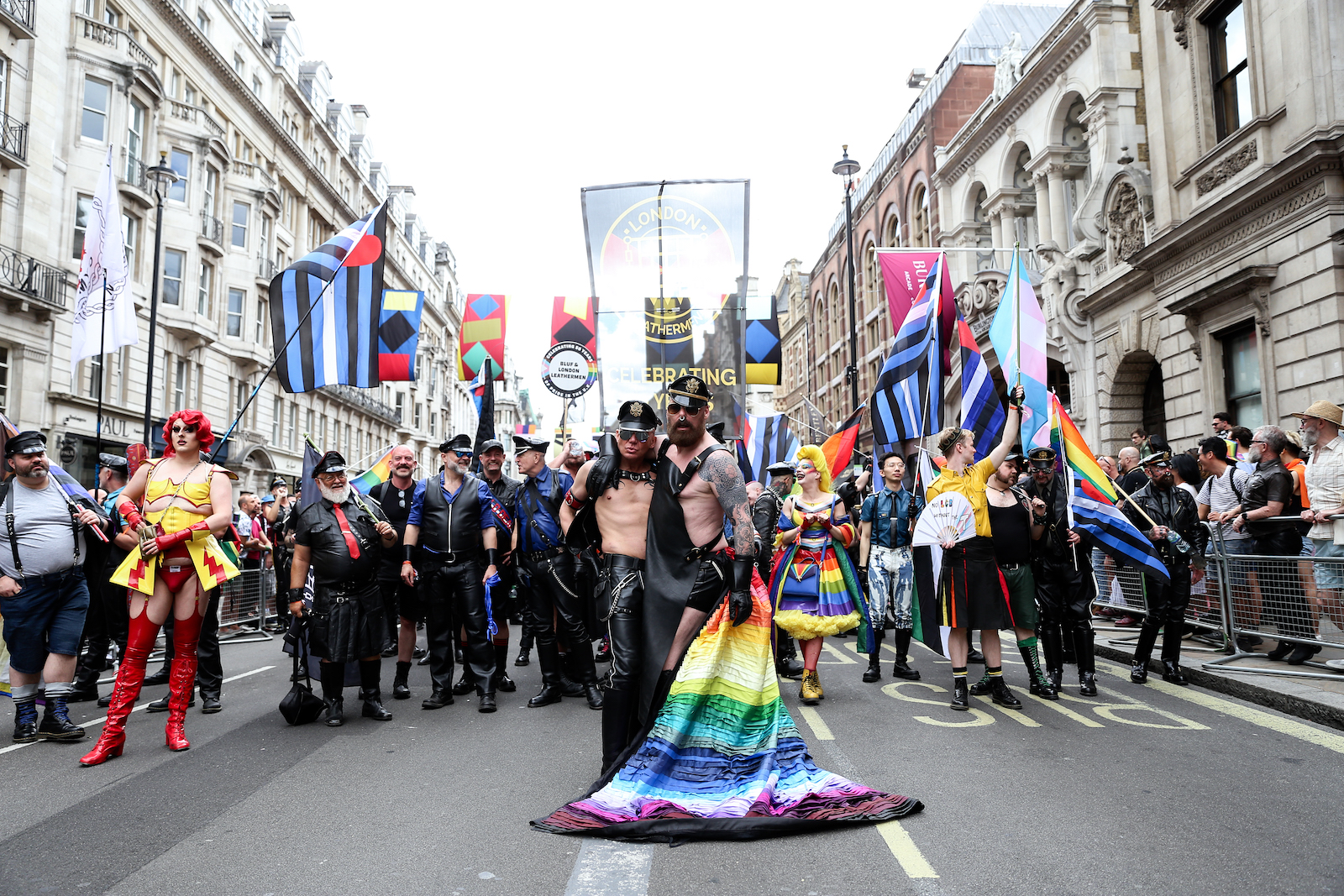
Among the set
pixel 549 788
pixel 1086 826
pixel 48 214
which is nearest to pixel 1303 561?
pixel 1086 826

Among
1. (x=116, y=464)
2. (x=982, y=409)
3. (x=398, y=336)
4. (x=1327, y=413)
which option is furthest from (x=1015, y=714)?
(x=398, y=336)

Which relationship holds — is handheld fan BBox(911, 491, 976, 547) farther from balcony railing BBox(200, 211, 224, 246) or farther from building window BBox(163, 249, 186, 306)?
balcony railing BBox(200, 211, 224, 246)

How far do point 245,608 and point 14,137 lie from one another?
53.1 ft

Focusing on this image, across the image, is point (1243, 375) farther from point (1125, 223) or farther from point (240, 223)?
point (240, 223)

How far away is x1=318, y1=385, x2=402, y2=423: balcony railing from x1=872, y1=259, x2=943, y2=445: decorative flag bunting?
123 feet

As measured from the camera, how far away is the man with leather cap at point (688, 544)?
4508 mm

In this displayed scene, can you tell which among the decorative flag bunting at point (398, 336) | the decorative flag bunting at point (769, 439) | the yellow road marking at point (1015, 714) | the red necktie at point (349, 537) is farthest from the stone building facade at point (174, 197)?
the yellow road marking at point (1015, 714)

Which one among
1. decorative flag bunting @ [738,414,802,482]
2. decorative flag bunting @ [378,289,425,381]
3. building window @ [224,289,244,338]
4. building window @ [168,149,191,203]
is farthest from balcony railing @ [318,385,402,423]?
decorative flag bunting @ [378,289,425,381]

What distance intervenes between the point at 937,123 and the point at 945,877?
32.1 metres

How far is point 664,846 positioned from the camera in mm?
3861

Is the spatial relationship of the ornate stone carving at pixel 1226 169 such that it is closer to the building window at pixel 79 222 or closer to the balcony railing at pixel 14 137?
the balcony railing at pixel 14 137

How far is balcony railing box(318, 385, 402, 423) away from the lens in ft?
150

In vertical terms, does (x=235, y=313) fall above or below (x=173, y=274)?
below

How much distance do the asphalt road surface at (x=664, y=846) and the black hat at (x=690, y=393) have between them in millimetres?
2027
